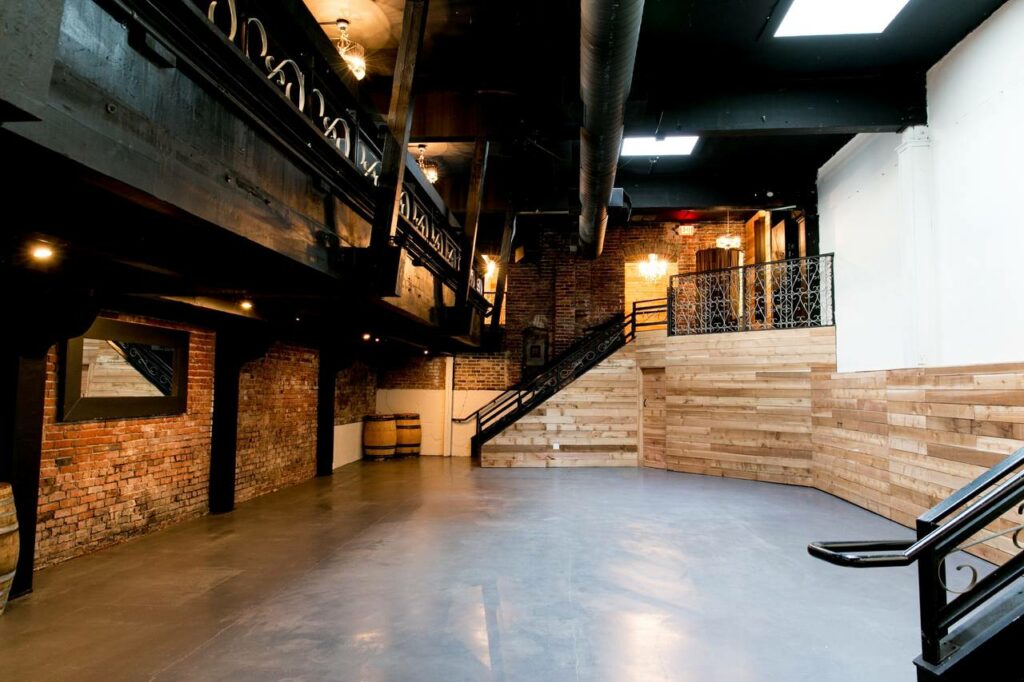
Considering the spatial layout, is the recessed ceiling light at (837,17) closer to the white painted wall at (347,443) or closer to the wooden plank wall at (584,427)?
the wooden plank wall at (584,427)

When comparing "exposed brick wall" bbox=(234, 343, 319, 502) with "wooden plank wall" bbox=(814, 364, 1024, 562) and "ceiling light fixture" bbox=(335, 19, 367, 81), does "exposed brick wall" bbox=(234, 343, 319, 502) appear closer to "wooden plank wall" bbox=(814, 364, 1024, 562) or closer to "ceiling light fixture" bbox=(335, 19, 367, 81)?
"ceiling light fixture" bbox=(335, 19, 367, 81)

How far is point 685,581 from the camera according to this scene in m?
4.05

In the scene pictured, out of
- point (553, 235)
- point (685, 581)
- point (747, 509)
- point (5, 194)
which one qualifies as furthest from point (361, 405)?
point (5, 194)

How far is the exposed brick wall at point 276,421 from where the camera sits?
264 inches

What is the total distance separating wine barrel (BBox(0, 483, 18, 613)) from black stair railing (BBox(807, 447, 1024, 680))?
4107mm

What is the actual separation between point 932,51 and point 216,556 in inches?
308

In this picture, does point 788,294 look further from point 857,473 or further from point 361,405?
point 361,405

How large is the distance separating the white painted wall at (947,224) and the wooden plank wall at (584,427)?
145 inches

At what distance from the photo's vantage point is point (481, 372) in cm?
1174

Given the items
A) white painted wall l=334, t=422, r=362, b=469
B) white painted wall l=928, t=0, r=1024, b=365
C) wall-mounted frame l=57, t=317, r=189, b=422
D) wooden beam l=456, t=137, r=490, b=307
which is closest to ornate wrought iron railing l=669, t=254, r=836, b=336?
white painted wall l=928, t=0, r=1024, b=365

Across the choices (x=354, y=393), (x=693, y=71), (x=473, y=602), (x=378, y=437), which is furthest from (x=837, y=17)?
(x=378, y=437)

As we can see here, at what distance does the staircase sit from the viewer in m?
10.3

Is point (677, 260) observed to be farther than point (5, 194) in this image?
Yes

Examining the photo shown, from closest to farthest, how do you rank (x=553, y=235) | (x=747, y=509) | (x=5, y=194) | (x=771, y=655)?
(x=5, y=194) → (x=771, y=655) → (x=747, y=509) → (x=553, y=235)
